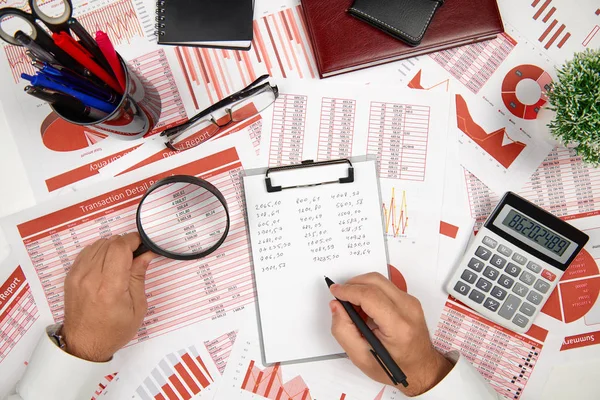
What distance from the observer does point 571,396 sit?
0.98 m

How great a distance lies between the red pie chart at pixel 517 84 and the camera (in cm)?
102

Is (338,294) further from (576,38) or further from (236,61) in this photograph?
(576,38)

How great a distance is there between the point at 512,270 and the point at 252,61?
0.78 meters

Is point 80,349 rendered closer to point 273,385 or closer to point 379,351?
point 273,385

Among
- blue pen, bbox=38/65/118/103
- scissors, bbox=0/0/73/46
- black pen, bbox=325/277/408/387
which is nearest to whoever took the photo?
scissors, bbox=0/0/73/46

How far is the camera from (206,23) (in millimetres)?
997

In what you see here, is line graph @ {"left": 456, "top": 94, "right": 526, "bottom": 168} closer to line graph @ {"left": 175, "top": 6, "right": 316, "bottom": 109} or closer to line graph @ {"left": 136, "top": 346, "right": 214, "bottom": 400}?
line graph @ {"left": 175, "top": 6, "right": 316, "bottom": 109}

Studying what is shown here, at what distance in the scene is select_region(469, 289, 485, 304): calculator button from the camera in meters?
0.97

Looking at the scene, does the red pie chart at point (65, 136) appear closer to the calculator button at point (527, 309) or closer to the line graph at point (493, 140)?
the line graph at point (493, 140)

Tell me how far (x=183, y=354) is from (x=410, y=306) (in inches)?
21.0

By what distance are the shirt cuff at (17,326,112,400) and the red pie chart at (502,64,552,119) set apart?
1117mm

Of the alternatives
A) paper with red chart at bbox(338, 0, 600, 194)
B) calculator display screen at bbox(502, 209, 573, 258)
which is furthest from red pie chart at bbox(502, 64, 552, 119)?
calculator display screen at bbox(502, 209, 573, 258)

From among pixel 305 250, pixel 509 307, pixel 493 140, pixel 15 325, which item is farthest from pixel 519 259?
pixel 15 325

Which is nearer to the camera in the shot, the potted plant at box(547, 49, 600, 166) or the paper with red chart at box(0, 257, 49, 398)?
the potted plant at box(547, 49, 600, 166)
